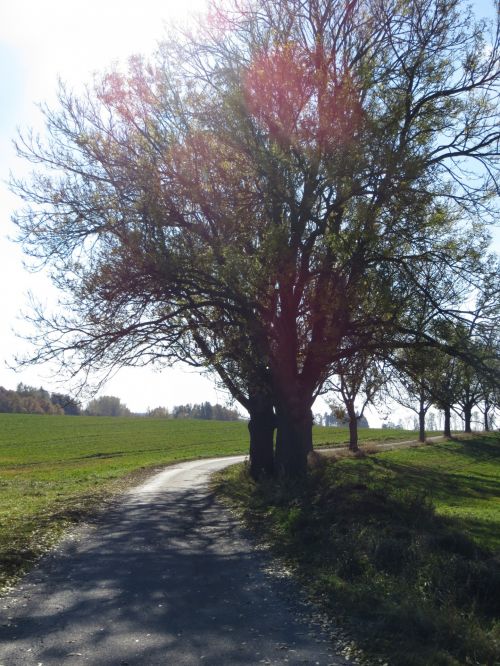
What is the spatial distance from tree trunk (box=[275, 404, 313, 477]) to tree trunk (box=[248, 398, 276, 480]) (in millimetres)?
5543

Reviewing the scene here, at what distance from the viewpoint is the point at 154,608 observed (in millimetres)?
7938

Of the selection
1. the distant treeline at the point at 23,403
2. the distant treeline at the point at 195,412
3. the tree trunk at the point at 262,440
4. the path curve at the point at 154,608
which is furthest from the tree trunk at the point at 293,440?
the distant treeline at the point at 195,412

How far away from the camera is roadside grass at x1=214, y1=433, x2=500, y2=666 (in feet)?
21.6

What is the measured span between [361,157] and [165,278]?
17.0ft

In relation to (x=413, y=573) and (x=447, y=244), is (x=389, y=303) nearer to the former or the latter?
(x=447, y=244)

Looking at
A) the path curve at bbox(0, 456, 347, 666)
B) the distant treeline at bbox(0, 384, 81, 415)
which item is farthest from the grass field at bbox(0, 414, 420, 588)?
the distant treeline at bbox(0, 384, 81, 415)

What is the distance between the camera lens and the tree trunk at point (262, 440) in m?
26.1

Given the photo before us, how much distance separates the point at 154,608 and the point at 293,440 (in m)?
12.5

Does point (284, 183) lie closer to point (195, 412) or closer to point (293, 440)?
point (293, 440)

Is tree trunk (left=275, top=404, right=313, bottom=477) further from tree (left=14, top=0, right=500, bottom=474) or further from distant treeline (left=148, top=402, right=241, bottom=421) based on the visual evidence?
distant treeline (left=148, top=402, right=241, bottom=421)

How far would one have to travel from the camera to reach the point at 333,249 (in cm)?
1587

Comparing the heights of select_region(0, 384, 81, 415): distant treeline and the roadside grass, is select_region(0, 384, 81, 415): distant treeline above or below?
above

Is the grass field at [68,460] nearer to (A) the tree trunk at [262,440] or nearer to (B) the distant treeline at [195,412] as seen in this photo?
(A) the tree trunk at [262,440]

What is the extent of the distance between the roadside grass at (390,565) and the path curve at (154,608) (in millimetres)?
554
